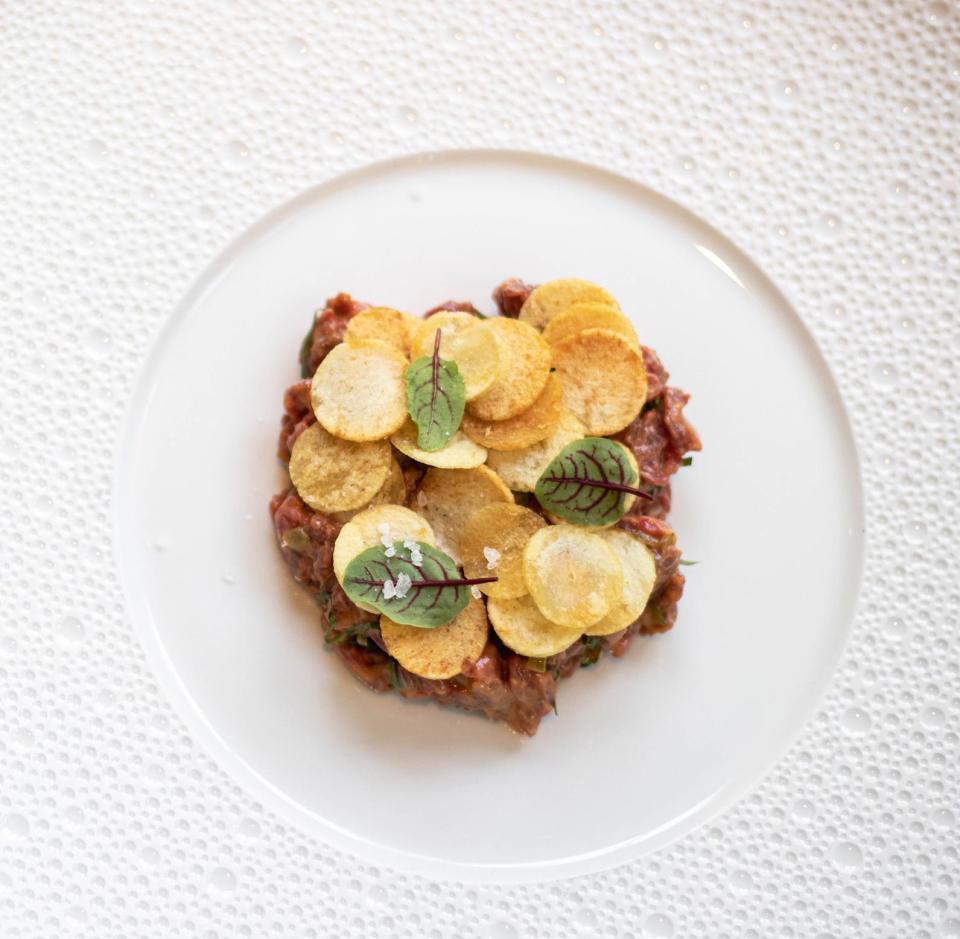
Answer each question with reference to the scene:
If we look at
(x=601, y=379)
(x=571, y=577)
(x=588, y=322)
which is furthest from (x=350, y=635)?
(x=588, y=322)

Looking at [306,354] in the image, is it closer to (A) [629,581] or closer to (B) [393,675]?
(B) [393,675]

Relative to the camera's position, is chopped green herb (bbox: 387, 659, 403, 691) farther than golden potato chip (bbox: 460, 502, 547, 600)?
Yes

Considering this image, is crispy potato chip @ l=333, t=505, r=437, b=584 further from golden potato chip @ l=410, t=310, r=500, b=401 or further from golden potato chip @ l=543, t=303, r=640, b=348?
golden potato chip @ l=543, t=303, r=640, b=348

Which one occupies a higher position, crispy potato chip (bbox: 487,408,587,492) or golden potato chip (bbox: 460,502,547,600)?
crispy potato chip (bbox: 487,408,587,492)

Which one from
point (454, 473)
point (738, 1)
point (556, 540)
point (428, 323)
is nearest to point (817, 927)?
point (556, 540)

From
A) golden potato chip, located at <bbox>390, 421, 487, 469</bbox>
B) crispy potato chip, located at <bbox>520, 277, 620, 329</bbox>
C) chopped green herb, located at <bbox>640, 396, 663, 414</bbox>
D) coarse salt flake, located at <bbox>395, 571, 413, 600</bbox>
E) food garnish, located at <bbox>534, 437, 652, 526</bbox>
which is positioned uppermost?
crispy potato chip, located at <bbox>520, 277, 620, 329</bbox>

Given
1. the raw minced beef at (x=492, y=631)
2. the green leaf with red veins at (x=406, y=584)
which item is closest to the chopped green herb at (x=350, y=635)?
the raw minced beef at (x=492, y=631)

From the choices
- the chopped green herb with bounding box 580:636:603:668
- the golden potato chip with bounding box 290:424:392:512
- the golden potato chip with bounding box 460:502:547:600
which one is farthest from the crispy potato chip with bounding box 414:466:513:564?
the chopped green herb with bounding box 580:636:603:668
